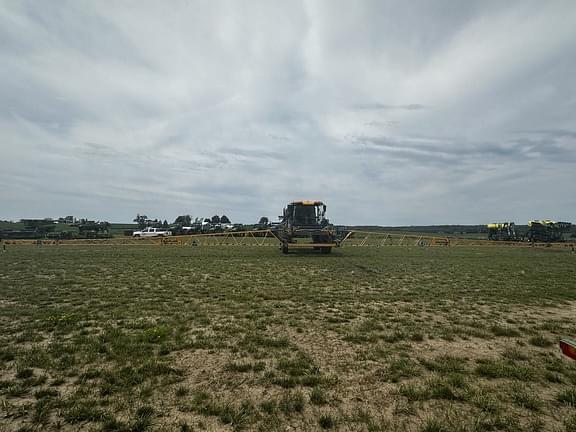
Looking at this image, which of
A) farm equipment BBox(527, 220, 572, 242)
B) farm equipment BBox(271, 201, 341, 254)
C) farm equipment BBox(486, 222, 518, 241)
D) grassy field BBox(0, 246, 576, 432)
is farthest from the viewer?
farm equipment BBox(486, 222, 518, 241)

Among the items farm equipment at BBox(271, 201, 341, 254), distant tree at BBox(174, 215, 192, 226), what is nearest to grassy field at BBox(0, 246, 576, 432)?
farm equipment at BBox(271, 201, 341, 254)

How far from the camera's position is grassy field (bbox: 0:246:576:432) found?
9.64 feet

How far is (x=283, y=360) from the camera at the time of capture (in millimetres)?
4156

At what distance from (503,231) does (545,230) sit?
5736mm

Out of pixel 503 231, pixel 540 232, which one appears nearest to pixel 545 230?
pixel 540 232

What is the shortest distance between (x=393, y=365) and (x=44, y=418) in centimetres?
391

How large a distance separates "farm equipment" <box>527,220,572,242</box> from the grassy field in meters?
39.2

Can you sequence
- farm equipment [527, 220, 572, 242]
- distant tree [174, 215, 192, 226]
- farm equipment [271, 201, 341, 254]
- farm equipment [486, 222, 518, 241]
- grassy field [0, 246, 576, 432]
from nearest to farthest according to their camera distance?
grassy field [0, 246, 576, 432]
farm equipment [271, 201, 341, 254]
farm equipment [527, 220, 572, 242]
farm equipment [486, 222, 518, 241]
distant tree [174, 215, 192, 226]

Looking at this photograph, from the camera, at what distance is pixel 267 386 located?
3.52 m

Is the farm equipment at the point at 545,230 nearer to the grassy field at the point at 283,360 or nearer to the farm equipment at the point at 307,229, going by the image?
the farm equipment at the point at 307,229

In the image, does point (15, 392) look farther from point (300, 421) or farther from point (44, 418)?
point (300, 421)

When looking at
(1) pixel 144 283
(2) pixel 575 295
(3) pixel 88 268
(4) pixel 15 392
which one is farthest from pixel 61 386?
(2) pixel 575 295

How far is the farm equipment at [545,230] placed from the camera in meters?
38.5

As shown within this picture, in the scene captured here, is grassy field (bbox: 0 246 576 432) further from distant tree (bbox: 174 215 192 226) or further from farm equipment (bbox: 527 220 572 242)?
distant tree (bbox: 174 215 192 226)
